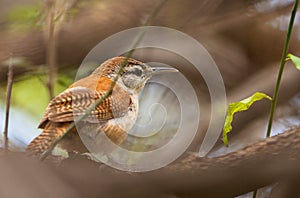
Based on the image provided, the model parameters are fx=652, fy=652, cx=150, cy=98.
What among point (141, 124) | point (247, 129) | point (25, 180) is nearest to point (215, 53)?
point (247, 129)

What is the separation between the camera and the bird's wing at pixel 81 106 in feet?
8.41

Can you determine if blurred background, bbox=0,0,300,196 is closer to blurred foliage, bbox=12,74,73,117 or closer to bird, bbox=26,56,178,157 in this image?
blurred foliage, bbox=12,74,73,117

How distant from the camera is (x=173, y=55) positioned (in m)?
3.72

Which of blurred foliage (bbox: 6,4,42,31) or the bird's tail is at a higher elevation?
blurred foliage (bbox: 6,4,42,31)

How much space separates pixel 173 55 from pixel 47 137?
4.56ft

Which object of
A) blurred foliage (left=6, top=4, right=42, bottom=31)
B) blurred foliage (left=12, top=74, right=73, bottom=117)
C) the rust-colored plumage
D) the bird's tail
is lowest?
the bird's tail

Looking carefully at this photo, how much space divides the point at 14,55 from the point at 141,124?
0.73 metres

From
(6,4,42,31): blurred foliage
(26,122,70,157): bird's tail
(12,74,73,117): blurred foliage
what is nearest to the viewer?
(26,122,70,157): bird's tail

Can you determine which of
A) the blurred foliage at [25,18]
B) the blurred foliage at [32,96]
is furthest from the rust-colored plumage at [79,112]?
the blurred foliage at [32,96]

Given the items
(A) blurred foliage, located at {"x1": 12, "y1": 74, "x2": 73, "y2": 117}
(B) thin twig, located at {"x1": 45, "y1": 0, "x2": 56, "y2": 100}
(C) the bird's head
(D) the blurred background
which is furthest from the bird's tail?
(A) blurred foliage, located at {"x1": 12, "y1": 74, "x2": 73, "y2": 117}

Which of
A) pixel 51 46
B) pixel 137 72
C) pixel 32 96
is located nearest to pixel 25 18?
pixel 32 96

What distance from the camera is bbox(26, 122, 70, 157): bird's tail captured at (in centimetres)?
235

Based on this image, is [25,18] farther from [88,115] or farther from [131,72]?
[88,115]

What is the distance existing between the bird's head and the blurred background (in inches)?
5.6
